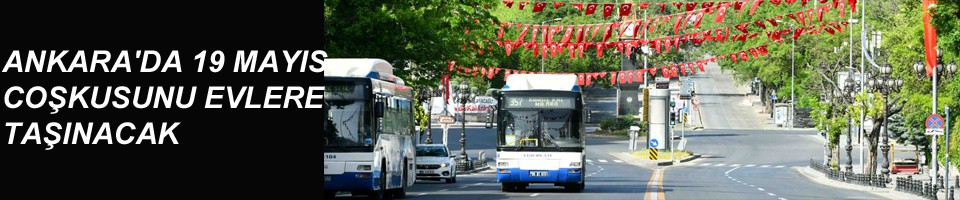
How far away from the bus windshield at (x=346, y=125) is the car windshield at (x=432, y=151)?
2179 cm

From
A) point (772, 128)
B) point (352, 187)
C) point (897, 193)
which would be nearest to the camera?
point (352, 187)

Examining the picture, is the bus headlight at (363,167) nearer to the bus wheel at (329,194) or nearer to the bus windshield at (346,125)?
the bus windshield at (346,125)

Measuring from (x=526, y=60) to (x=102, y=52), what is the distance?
344ft

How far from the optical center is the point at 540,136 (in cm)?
4038

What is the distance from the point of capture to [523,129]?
40469 mm

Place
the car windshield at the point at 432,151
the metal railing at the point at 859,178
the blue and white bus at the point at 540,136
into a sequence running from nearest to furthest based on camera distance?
1. the blue and white bus at the point at 540,136
2. the car windshield at the point at 432,151
3. the metal railing at the point at 859,178

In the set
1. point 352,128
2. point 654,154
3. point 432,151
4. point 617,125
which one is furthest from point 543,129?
point 617,125

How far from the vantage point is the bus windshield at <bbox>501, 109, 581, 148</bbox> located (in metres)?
40.3

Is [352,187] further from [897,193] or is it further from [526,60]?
[526,60]

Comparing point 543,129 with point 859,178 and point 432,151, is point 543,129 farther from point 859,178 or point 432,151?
point 859,178

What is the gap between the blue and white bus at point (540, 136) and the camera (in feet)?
132

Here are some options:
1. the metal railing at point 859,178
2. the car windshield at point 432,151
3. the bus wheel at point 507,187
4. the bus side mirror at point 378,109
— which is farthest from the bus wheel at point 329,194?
the metal railing at point 859,178

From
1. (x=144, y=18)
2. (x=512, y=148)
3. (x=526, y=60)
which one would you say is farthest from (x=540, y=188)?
(x=526, y=60)

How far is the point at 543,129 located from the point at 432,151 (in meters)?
13.1
